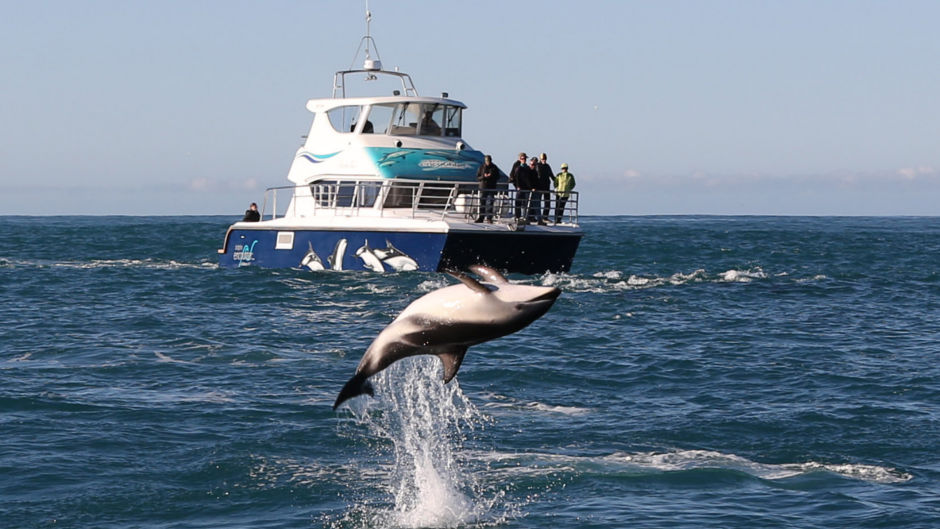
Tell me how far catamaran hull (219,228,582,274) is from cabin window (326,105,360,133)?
10.6ft

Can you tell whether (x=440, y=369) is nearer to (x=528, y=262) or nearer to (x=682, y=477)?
(x=682, y=477)

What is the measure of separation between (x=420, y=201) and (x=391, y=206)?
86 centimetres

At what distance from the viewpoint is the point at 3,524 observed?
983 centimetres

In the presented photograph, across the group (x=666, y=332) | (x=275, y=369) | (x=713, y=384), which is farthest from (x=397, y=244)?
(x=713, y=384)

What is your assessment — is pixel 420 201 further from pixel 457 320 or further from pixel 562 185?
pixel 457 320

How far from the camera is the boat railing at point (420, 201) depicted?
26.4m

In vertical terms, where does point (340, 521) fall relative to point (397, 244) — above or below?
below

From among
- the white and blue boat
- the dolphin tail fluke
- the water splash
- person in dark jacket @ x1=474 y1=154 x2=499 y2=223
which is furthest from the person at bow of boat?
the dolphin tail fluke

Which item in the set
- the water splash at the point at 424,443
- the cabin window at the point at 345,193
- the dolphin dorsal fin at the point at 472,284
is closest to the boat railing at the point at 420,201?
the cabin window at the point at 345,193

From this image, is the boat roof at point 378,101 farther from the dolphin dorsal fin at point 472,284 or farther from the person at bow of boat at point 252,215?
the dolphin dorsal fin at point 472,284

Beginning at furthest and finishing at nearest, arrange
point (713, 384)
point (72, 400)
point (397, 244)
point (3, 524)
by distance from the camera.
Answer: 1. point (397, 244)
2. point (713, 384)
3. point (72, 400)
4. point (3, 524)

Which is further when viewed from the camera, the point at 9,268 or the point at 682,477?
the point at 9,268

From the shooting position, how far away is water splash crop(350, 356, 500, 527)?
10.3 m

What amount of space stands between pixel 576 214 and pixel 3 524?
1903 centimetres
